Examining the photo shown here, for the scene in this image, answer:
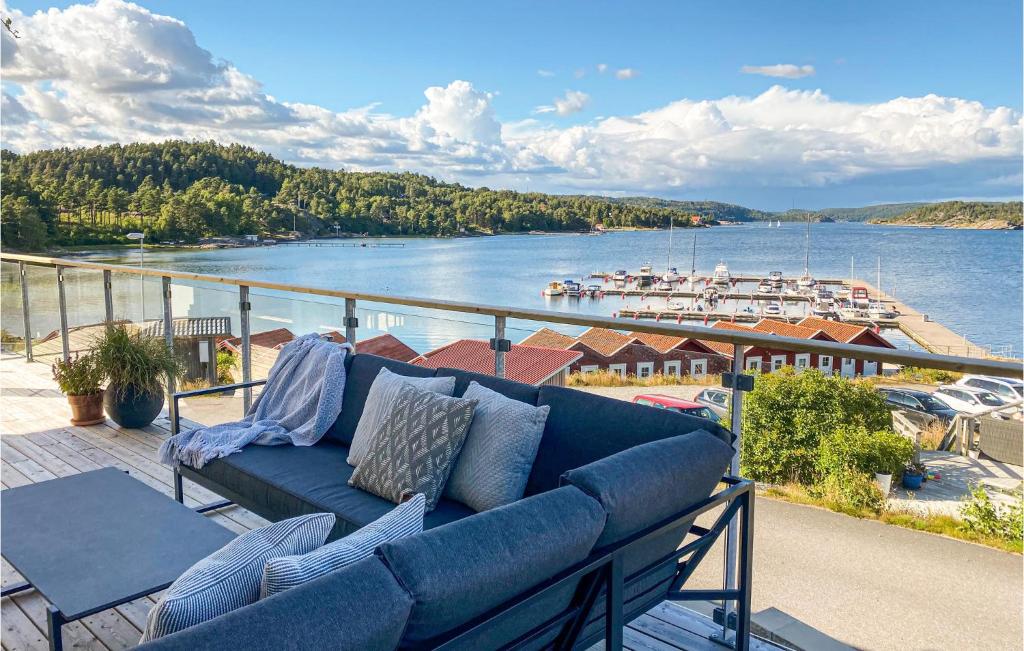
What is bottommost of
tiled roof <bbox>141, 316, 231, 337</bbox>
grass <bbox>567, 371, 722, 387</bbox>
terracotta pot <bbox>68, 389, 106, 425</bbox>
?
terracotta pot <bbox>68, 389, 106, 425</bbox>

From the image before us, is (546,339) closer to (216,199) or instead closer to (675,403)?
(675,403)

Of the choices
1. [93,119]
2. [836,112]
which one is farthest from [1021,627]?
[836,112]

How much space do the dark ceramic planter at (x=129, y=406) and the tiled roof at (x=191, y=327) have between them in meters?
0.49


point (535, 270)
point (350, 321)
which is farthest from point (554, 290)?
point (350, 321)

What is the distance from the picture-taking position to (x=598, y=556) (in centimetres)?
136

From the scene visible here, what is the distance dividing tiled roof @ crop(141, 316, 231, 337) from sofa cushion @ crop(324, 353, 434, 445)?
7.03ft

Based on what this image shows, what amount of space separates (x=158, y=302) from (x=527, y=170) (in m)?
35.5

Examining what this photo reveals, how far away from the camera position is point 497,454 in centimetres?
226

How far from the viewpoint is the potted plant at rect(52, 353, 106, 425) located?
485 cm

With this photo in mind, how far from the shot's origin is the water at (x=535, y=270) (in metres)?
4.67

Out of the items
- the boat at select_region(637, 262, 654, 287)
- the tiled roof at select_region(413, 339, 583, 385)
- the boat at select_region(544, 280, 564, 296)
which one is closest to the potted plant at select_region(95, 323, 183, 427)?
the tiled roof at select_region(413, 339, 583, 385)

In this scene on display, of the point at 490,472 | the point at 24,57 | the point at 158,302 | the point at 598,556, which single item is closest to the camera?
the point at 598,556

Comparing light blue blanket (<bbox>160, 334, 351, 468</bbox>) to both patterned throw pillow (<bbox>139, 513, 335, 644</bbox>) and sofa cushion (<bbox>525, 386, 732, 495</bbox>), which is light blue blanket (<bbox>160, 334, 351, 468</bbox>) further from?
patterned throw pillow (<bbox>139, 513, 335, 644</bbox>)

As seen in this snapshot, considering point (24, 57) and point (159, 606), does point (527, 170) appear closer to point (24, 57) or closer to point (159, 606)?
point (24, 57)
